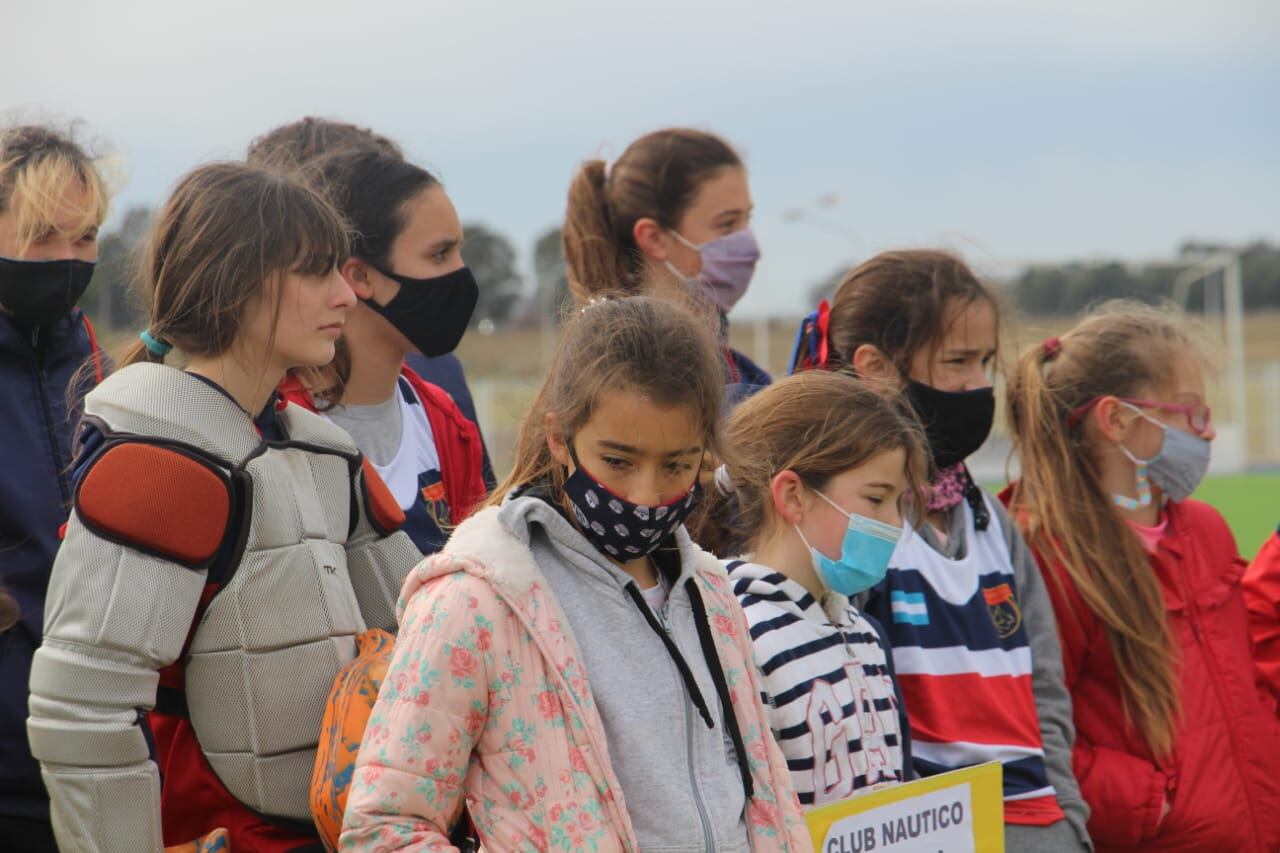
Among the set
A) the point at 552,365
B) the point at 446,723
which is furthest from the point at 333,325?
the point at 446,723

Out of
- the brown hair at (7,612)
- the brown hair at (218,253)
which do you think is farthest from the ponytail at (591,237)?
the brown hair at (7,612)

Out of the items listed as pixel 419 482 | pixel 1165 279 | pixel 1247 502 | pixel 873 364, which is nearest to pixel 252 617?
pixel 419 482

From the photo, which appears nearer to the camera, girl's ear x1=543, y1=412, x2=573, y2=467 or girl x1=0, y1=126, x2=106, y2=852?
girl's ear x1=543, y1=412, x2=573, y2=467

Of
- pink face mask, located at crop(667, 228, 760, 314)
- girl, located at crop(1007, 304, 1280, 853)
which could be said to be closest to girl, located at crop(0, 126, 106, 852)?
pink face mask, located at crop(667, 228, 760, 314)

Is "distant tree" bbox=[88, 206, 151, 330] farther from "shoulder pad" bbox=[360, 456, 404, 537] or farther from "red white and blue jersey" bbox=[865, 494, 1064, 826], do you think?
"red white and blue jersey" bbox=[865, 494, 1064, 826]

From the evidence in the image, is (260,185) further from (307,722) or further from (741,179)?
(741,179)

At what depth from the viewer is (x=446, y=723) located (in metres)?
2.38

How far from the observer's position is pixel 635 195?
16.7 feet

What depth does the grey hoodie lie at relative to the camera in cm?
248

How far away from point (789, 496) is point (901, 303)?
0.96 m

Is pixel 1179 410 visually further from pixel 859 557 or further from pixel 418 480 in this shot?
pixel 418 480

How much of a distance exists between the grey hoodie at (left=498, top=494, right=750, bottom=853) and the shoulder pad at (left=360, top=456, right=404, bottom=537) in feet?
1.62

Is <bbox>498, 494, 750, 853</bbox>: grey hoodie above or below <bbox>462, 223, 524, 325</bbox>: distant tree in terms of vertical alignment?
above

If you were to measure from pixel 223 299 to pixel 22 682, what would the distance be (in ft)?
3.87
